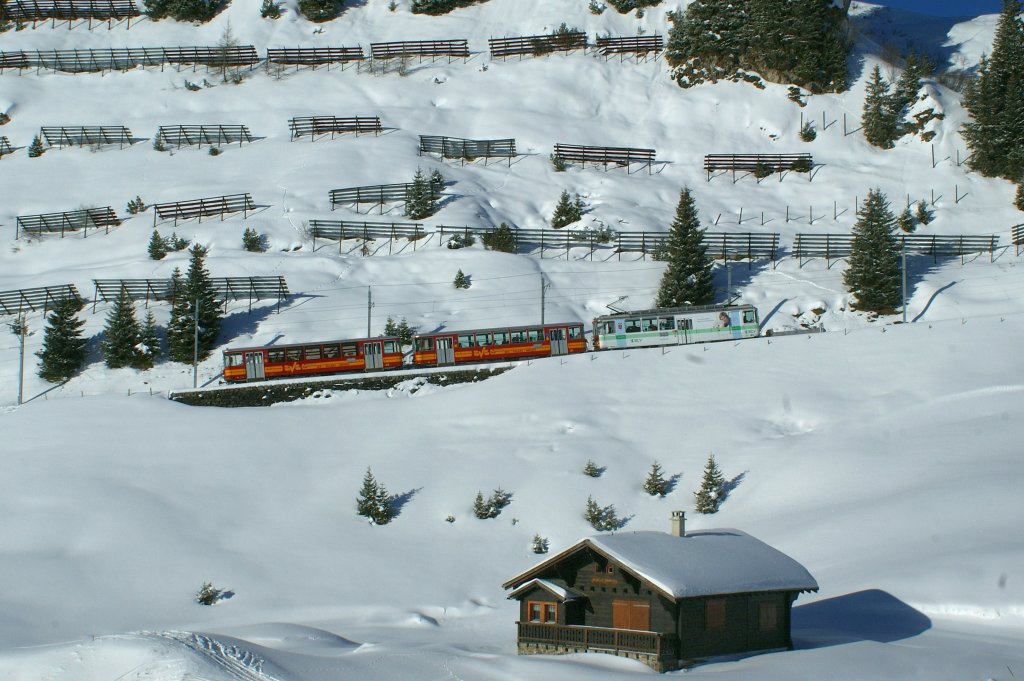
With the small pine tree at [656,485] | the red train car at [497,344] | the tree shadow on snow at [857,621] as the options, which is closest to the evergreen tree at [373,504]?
the small pine tree at [656,485]

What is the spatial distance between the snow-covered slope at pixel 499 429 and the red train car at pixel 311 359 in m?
3.22

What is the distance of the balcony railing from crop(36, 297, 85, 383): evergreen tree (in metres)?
39.8

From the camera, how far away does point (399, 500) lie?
43.7 m

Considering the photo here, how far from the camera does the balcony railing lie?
2725 cm

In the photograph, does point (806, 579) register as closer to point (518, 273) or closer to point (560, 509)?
point (560, 509)

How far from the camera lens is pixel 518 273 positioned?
69.0 m

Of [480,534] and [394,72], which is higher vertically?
[394,72]

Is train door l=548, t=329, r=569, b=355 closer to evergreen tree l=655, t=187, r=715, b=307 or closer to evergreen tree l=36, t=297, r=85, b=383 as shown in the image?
evergreen tree l=655, t=187, r=715, b=307

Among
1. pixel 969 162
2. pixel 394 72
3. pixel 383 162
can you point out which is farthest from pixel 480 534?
pixel 394 72

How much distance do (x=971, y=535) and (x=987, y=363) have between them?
1780 cm

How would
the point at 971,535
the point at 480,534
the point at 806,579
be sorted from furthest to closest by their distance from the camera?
the point at 480,534 < the point at 971,535 < the point at 806,579

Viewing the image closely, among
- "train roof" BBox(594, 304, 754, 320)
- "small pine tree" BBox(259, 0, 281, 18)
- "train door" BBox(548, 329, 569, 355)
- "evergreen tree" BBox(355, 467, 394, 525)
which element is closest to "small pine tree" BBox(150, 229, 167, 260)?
"train door" BBox(548, 329, 569, 355)

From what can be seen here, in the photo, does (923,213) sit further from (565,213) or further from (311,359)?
(311,359)

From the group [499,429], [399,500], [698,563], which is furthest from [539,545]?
[698,563]
